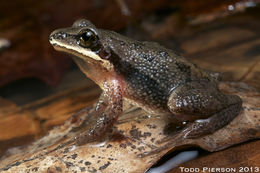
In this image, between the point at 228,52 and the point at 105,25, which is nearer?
the point at 228,52

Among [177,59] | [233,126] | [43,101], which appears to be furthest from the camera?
[43,101]

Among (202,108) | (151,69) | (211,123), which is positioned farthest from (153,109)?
(211,123)

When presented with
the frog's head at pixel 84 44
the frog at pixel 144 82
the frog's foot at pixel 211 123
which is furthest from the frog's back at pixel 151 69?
the frog's foot at pixel 211 123

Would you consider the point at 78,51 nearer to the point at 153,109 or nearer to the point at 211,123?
the point at 153,109

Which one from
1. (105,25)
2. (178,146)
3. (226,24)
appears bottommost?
(178,146)

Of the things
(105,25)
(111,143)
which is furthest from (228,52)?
(111,143)

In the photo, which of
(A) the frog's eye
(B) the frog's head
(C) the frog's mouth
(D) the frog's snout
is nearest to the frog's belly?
(B) the frog's head

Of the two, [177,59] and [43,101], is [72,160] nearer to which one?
[177,59]
